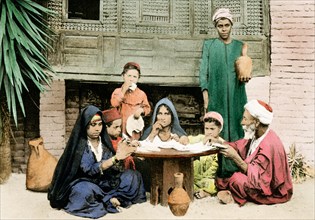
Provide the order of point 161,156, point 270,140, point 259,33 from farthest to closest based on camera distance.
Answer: point 259,33 → point 270,140 → point 161,156

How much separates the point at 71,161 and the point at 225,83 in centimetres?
191

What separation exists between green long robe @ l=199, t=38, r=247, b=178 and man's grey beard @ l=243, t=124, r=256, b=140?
5cm

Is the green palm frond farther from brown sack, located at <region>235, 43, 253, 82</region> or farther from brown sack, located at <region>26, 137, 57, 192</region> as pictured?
brown sack, located at <region>235, 43, 253, 82</region>

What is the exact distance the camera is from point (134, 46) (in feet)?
19.7

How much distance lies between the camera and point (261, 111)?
5629 mm

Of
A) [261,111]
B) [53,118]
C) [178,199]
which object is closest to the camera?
[178,199]

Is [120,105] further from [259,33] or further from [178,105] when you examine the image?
[259,33]

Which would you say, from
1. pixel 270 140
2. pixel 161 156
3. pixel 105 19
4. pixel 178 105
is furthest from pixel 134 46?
pixel 270 140

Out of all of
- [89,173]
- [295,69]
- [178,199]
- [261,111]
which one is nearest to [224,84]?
[261,111]

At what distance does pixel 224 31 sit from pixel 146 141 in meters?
1.50

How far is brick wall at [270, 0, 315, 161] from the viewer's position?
5977 millimetres

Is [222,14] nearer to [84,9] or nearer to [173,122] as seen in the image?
[173,122]

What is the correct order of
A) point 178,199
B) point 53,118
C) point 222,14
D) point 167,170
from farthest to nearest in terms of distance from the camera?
point 53,118 → point 222,14 → point 167,170 → point 178,199

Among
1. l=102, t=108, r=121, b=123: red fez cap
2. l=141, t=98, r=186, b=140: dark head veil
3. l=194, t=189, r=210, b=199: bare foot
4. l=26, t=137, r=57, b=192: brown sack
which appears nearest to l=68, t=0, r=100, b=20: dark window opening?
l=102, t=108, r=121, b=123: red fez cap
